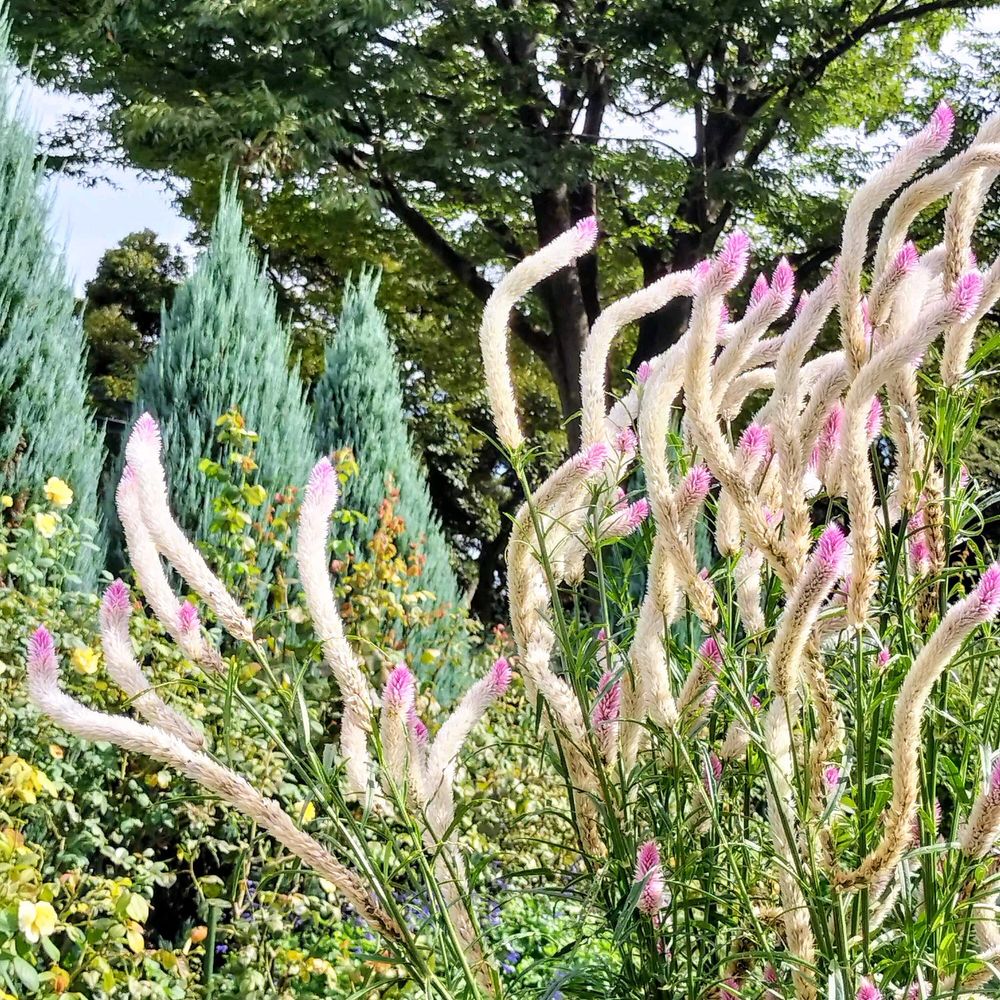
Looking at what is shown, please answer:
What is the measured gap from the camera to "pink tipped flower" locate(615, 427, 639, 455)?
1.60 m

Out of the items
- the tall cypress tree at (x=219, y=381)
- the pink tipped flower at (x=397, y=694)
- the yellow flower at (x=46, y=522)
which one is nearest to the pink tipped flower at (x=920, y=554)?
the pink tipped flower at (x=397, y=694)

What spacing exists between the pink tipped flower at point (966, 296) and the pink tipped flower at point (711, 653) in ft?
1.50

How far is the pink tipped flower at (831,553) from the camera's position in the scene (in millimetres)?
1103

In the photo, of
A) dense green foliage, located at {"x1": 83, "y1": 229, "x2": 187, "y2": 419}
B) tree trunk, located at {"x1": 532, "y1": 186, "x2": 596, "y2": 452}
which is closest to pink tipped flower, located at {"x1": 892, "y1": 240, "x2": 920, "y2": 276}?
tree trunk, located at {"x1": 532, "y1": 186, "x2": 596, "y2": 452}

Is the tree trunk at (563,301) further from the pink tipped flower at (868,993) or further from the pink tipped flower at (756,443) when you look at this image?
the pink tipped flower at (868,993)

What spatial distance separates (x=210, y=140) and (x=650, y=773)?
32.2 feet

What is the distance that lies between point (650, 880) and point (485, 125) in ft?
34.6

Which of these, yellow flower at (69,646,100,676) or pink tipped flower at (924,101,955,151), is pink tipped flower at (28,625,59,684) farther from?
yellow flower at (69,646,100,676)

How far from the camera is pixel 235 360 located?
6203 millimetres

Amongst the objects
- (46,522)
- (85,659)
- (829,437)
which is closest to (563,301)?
(46,522)

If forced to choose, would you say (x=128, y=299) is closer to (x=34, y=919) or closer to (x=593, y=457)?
(x=34, y=919)

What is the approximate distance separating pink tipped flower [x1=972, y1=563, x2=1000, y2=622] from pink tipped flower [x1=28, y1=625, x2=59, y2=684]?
0.89m

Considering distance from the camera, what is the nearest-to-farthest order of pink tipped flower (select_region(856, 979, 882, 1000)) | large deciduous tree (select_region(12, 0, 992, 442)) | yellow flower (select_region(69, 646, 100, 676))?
pink tipped flower (select_region(856, 979, 882, 1000)) < yellow flower (select_region(69, 646, 100, 676)) < large deciduous tree (select_region(12, 0, 992, 442))

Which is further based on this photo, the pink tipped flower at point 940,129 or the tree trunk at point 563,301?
the tree trunk at point 563,301
